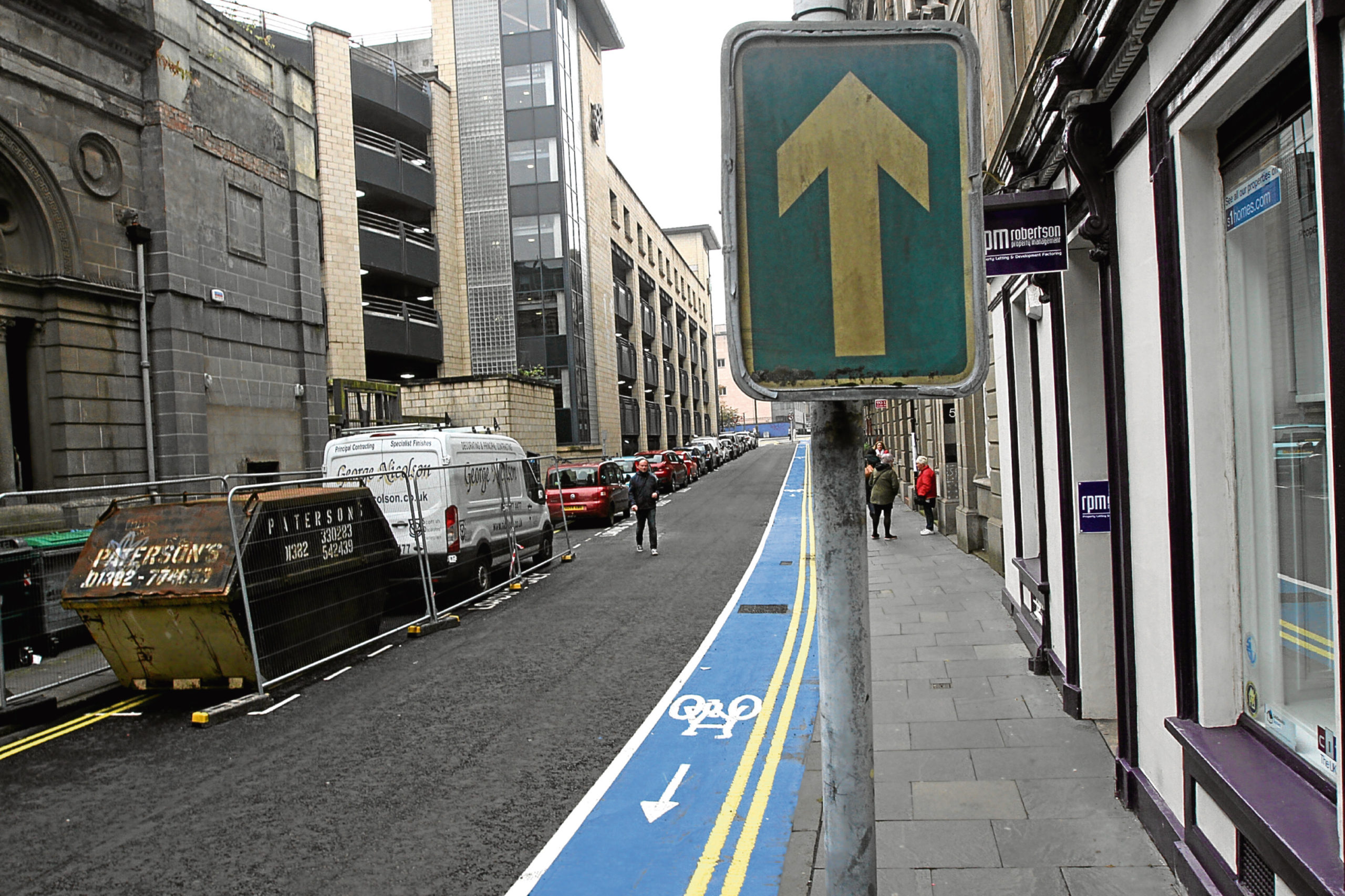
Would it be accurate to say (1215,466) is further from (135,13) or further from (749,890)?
(135,13)

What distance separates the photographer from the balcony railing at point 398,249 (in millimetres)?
32719

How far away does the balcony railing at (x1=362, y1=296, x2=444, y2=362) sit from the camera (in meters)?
33.0

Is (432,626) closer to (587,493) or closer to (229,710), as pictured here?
(229,710)

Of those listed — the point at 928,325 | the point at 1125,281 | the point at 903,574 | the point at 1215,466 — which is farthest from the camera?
the point at 903,574

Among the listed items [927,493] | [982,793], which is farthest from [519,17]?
[982,793]

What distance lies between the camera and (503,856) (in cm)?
499

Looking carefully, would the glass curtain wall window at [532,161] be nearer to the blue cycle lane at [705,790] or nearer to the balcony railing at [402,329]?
the balcony railing at [402,329]

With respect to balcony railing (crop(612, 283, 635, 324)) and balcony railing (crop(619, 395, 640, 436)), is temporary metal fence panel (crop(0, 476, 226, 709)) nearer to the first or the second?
balcony railing (crop(619, 395, 640, 436))

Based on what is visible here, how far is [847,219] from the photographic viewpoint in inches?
70.9

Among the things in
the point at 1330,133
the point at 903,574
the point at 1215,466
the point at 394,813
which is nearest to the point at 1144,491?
the point at 1215,466

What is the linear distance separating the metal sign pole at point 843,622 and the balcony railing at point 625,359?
48.8 m

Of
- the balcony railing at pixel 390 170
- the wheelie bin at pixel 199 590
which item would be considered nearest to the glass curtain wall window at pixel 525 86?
the balcony railing at pixel 390 170

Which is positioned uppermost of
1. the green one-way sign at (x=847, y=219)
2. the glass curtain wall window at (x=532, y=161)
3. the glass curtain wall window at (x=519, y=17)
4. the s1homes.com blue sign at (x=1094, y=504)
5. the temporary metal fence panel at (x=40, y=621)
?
the glass curtain wall window at (x=519, y=17)

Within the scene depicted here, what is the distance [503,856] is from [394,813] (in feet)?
3.34
